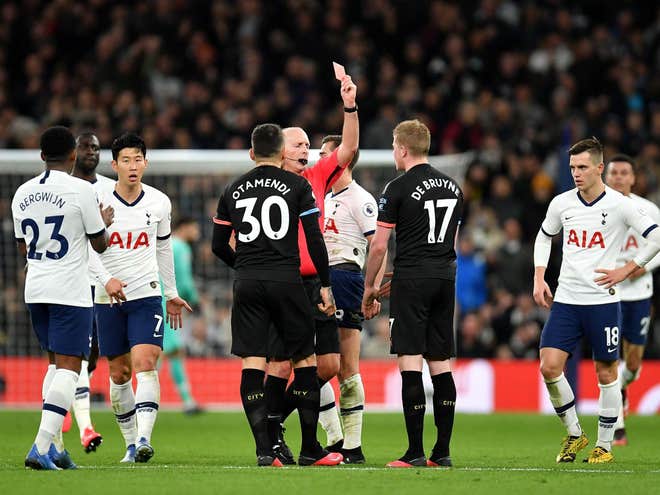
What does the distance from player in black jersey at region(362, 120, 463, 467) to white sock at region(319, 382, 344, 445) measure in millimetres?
1000

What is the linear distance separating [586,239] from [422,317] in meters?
1.62

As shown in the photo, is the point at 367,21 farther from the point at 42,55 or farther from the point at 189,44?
the point at 42,55

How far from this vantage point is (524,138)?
2034 centimetres

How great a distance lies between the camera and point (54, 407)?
8781mm

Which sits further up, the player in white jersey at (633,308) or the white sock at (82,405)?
the player in white jersey at (633,308)

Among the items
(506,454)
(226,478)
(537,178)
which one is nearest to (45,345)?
(226,478)

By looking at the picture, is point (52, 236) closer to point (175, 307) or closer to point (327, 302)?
point (175, 307)

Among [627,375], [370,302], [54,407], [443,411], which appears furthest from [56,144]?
[627,375]

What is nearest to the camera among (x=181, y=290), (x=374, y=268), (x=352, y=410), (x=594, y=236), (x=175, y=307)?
(x=374, y=268)

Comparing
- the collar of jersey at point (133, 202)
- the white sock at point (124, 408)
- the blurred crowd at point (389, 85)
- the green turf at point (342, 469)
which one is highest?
the blurred crowd at point (389, 85)

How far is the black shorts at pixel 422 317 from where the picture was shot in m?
9.41

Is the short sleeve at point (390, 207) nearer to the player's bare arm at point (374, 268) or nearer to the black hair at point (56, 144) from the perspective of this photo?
the player's bare arm at point (374, 268)

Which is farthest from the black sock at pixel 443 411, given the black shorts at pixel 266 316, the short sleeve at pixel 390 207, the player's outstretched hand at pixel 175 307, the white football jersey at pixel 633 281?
the white football jersey at pixel 633 281

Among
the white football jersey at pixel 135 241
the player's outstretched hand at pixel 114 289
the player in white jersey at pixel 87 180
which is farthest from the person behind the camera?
the player in white jersey at pixel 87 180
